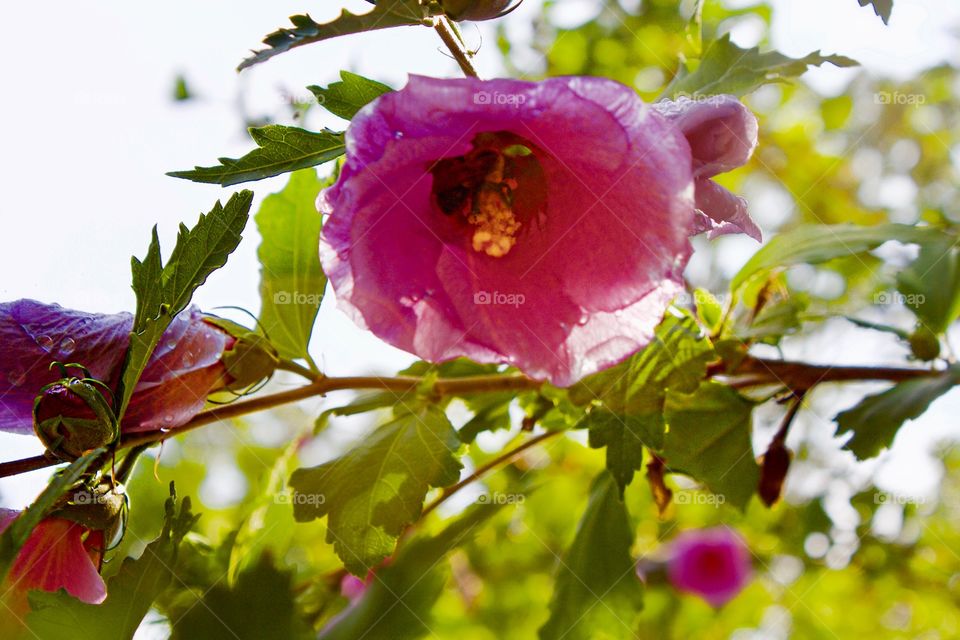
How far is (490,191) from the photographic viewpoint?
2.71 feet

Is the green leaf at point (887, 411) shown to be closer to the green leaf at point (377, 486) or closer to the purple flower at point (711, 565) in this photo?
the green leaf at point (377, 486)

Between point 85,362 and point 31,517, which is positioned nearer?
point 31,517

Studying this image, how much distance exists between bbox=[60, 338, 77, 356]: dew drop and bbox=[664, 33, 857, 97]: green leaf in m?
0.64

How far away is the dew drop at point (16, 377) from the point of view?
0.69 m

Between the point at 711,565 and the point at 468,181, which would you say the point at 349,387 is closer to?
the point at 468,181

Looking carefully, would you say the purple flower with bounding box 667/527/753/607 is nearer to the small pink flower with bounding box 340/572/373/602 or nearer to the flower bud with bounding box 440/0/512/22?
the small pink flower with bounding box 340/572/373/602

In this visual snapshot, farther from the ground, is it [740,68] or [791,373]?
[740,68]

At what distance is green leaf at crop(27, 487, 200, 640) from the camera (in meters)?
0.67
